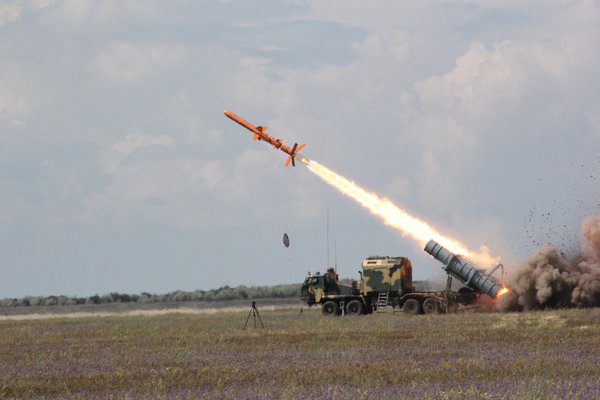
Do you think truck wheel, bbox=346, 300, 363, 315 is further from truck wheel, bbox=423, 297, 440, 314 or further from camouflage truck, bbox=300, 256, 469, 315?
truck wheel, bbox=423, 297, 440, 314

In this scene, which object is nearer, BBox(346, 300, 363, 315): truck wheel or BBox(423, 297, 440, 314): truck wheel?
BBox(423, 297, 440, 314): truck wheel

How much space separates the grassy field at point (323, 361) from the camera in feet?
65.2

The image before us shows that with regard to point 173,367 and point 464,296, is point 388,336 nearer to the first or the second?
point 173,367

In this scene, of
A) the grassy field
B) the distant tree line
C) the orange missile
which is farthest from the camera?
the distant tree line

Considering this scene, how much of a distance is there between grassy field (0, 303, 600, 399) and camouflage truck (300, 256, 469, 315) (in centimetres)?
1091

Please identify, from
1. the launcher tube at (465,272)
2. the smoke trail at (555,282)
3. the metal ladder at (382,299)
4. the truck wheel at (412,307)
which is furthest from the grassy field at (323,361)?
the metal ladder at (382,299)

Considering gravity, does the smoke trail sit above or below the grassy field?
above

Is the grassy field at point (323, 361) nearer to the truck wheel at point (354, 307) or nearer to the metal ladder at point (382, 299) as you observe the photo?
the metal ladder at point (382, 299)

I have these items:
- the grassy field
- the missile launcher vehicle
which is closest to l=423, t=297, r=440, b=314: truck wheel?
the missile launcher vehicle

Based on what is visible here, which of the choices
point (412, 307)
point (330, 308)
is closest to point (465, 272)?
point (412, 307)

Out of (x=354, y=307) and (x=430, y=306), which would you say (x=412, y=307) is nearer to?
(x=430, y=306)

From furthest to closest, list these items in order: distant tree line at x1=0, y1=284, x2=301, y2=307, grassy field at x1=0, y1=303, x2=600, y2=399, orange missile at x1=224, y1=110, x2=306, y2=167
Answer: distant tree line at x1=0, y1=284, x2=301, y2=307 → orange missile at x1=224, y1=110, x2=306, y2=167 → grassy field at x1=0, y1=303, x2=600, y2=399

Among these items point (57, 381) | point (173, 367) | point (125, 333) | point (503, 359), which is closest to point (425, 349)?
point (503, 359)

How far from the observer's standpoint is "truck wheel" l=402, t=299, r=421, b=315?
52.9m
